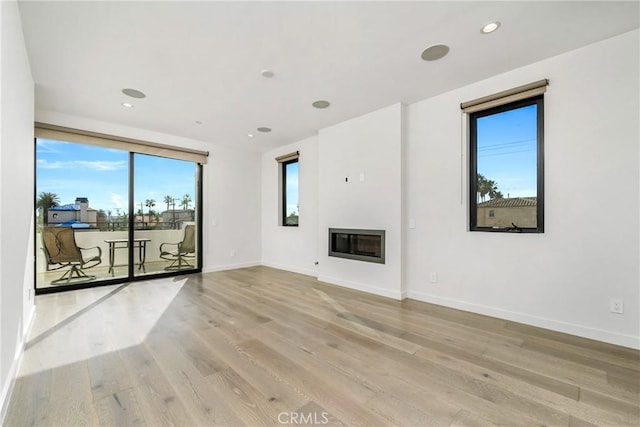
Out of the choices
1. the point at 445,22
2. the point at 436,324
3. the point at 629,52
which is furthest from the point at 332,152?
the point at 629,52

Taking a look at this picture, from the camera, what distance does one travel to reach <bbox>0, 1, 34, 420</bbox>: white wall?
162 centimetres

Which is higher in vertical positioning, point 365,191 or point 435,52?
point 435,52

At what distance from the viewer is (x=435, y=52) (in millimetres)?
2631

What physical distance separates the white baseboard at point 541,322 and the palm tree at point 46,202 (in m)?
5.44

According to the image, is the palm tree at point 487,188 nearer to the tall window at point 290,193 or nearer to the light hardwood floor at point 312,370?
the light hardwood floor at point 312,370

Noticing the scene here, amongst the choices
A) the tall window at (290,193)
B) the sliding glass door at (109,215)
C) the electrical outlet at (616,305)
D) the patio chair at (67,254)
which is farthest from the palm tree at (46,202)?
the electrical outlet at (616,305)

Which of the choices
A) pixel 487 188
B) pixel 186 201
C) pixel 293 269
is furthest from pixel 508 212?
pixel 186 201

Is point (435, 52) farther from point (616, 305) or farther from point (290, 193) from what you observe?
point (290, 193)

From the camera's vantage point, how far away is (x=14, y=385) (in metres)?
1.83

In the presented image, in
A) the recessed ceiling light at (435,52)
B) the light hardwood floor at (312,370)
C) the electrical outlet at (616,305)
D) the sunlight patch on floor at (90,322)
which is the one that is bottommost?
the sunlight patch on floor at (90,322)

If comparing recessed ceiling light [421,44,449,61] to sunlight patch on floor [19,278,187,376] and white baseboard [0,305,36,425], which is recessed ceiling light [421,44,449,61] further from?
white baseboard [0,305,36,425]

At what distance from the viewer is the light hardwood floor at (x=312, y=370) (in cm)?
156

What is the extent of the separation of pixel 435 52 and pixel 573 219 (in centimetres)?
205

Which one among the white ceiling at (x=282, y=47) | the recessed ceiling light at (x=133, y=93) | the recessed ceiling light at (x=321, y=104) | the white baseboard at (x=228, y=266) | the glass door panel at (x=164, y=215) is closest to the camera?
the white ceiling at (x=282, y=47)
